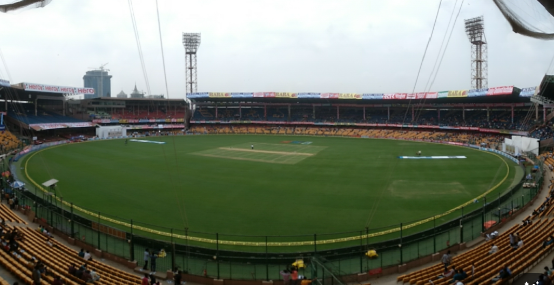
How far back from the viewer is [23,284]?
11.1 metres

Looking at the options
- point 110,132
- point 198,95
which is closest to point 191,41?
point 198,95

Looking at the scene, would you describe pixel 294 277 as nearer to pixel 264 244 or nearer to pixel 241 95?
Answer: pixel 264 244

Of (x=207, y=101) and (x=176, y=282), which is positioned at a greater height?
(x=207, y=101)

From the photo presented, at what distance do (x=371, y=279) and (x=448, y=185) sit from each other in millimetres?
18281

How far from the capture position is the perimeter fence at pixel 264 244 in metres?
14.4

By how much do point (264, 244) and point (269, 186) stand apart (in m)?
11.8

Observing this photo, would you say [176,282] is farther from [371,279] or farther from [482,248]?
[482,248]

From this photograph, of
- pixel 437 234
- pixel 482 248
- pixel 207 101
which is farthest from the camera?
pixel 207 101

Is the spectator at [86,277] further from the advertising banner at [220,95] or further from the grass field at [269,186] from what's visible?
the advertising banner at [220,95]

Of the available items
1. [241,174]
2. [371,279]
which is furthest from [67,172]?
[371,279]

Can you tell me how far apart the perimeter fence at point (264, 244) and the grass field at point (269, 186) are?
1063 mm

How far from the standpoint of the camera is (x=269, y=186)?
94.7 ft

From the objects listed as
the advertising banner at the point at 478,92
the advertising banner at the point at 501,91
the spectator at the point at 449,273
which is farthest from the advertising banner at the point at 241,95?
the spectator at the point at 449,273

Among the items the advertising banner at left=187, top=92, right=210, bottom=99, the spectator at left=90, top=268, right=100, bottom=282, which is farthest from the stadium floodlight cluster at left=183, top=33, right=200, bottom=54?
the spectator at left=90, top=268, right=100, bottom=282
